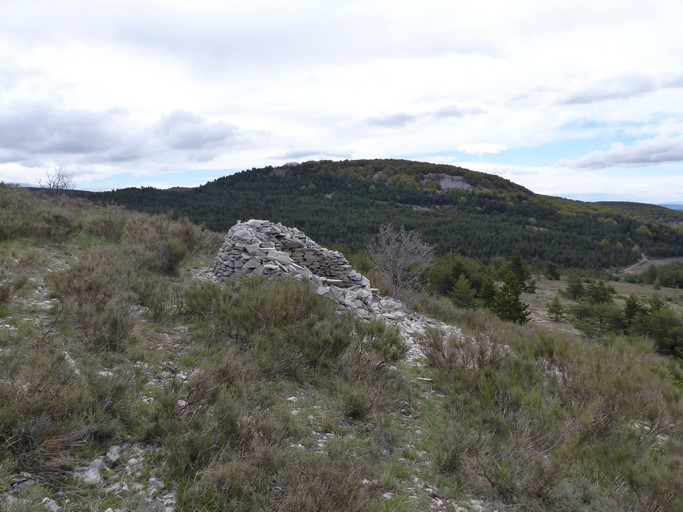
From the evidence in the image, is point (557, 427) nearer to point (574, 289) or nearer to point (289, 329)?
point (289, 329)

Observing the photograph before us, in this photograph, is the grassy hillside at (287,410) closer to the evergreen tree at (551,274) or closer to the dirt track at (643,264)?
the evergreen tree at (551,274)

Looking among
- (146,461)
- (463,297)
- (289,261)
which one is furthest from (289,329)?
(463,297)

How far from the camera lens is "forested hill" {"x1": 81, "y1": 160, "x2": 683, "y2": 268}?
2530 inches

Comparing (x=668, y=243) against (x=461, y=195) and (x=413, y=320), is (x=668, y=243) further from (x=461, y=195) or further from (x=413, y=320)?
(x=413, y=320)

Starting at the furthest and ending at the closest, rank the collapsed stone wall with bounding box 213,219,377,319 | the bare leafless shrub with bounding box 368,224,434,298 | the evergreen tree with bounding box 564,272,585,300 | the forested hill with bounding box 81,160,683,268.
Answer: the forested hill with bounding box 81,160,683,268 < the evergreen tree with bounding box 564,272,585,300 < the bare leafless shrub with bounding box 368,224,434,298 < the collapsed stone wall with bounding box 213,219,377,319

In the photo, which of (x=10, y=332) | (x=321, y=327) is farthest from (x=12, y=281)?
(x=321, y=327)

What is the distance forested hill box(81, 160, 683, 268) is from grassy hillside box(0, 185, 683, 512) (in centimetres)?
4347

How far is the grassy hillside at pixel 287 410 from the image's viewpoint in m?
2.83

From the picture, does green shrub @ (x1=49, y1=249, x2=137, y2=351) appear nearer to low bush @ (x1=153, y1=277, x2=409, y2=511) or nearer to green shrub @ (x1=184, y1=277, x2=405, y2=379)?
low bush @ (x1=153, y1=277, x2=409, y2=511)

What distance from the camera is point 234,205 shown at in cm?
7400

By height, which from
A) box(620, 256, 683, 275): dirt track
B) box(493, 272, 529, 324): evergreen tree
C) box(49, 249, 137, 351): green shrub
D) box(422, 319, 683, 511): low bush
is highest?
box(49, 249, 137, 351): green shrub

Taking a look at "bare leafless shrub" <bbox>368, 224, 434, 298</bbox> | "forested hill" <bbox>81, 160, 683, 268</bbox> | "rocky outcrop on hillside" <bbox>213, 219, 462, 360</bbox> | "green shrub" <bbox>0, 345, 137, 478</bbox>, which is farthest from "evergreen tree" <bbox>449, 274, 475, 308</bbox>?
"forested hill" <bbox>81, 160, 683, 268</bbox>

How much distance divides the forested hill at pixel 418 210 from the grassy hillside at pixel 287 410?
43473 mm

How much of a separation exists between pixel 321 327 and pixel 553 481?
347 centimetres
